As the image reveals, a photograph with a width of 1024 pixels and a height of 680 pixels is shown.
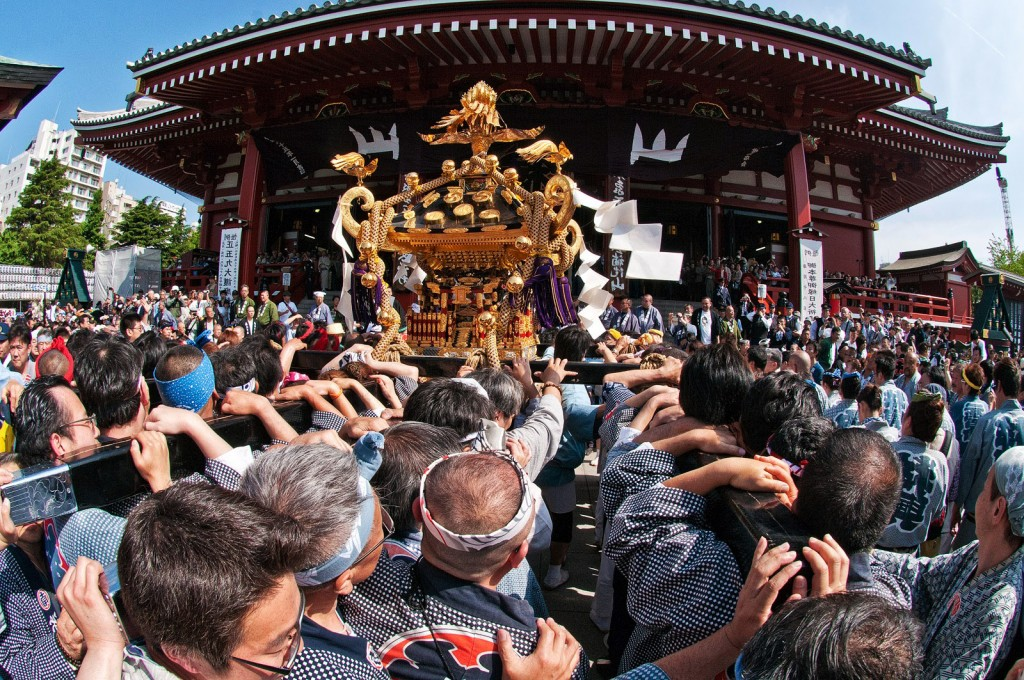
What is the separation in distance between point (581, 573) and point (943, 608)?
2622 mm

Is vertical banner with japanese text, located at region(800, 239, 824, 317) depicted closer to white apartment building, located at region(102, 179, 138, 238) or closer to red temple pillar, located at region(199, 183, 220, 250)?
red temple pillar, located at region(199, 183, 220, 250)

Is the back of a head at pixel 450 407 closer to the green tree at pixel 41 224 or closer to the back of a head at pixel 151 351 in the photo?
the back of a head at pixel 151 351

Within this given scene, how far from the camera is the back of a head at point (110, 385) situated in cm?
192

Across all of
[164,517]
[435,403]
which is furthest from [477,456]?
[435,403]

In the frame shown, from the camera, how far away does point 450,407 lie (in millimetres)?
2291

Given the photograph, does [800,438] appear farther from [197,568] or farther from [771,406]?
[197,568]

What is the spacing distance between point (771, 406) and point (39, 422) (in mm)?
2380

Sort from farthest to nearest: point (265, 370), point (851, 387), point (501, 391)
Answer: point (851, 387)
point (265, 370)
point (501, 391)

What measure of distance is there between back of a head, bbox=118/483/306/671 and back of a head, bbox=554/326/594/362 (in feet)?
11.2

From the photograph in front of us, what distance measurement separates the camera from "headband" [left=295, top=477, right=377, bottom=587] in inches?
48.8

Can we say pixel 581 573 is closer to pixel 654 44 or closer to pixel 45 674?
pixel 45 674

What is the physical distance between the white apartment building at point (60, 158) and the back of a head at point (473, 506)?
104374mm

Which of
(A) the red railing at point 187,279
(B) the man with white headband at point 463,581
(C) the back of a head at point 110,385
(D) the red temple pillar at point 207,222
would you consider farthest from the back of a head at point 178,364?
(D) the red temple pillar at point 207,222

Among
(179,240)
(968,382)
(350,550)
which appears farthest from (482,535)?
(179,240)
